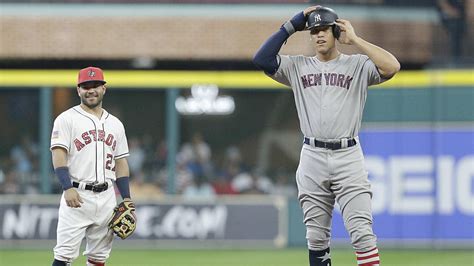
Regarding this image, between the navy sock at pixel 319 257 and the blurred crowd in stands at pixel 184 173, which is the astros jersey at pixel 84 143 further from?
the blurred crowd in stands at pixel 184 173

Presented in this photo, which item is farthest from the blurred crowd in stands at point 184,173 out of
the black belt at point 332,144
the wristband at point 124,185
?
the black belt at point 332,144

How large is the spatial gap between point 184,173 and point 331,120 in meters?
10.3

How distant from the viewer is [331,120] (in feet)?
26.7

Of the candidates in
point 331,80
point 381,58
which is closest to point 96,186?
point 331,80

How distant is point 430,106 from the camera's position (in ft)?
54.5

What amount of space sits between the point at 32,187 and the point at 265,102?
12.3 feet

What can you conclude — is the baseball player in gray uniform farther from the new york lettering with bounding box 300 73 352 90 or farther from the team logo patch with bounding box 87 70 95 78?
the team logo patch with bounding box 87 70 95 78

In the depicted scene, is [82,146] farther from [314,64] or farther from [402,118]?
[402,118]

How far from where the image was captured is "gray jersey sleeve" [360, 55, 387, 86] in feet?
26.8

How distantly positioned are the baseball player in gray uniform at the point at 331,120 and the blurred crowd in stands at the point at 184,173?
9785 mm

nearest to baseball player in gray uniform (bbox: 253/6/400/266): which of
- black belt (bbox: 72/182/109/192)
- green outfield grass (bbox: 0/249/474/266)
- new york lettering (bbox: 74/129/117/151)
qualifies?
new york lettering (bbox: 74/129/117/151)

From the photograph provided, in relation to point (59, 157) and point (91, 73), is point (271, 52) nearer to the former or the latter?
point (91, 73)

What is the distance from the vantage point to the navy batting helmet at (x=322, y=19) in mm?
8055

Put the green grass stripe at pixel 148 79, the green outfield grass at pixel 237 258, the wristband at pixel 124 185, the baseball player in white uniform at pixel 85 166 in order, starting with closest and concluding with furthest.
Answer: the baseball player in white uniform at pixel 85 166
the wristband at pixel 124 185
the green outfield grass at pixel 237 258
the green grass stripe at pixel 148 79
